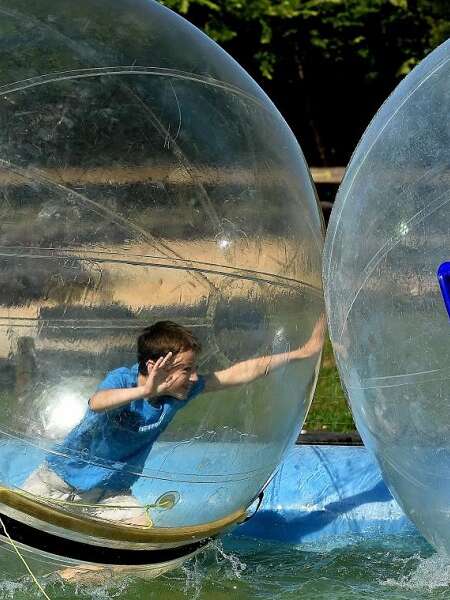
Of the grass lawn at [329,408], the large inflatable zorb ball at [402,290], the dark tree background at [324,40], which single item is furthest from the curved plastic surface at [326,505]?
the dark tree background at [324,40]

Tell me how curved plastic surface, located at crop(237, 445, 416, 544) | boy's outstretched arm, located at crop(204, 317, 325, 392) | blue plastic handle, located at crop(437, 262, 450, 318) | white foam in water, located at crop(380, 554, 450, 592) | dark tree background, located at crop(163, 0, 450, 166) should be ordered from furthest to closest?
dark tree background, located at crop(163, 0, 450, 166) < curved plastic surface, located at crop(237, 445, 416, 544) < white foam in water, located at crop(380, 554, 450, 592) < boy's outstretched arm, located at crop(204, 317, 325, 392) < blue plastic handle, located at crop(437, 262, 450, 318)

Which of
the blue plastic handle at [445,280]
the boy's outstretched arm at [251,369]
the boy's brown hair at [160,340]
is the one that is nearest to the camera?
the blue plastic handle at [445,280]

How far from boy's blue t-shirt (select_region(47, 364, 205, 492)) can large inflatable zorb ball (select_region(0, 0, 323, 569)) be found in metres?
0.01

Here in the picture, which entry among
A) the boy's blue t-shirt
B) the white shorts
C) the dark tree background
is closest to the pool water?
the white shorts

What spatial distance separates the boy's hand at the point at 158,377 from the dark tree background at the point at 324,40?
7.22 metres

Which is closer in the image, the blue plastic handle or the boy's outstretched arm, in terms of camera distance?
the blue plastic handle

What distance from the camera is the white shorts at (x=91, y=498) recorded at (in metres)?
2.97

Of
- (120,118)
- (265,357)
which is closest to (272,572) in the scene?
(265,357)

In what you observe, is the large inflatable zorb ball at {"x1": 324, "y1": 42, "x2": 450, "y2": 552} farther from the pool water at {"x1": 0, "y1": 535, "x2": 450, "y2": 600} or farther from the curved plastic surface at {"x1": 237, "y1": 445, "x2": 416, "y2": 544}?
the curved plastic surface at {"x1": 237, "y1": 445, "x2": 416, "y2": 544}

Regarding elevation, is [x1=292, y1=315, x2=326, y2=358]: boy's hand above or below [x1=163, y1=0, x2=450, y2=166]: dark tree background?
above

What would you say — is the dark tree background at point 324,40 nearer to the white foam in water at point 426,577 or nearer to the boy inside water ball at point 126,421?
the white foam in water at point 426,577

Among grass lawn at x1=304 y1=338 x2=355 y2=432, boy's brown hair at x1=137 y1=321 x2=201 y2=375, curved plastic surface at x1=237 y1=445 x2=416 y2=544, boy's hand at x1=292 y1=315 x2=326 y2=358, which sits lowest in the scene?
grass lawn at x1=304 y1=338 x2=355 y2=432

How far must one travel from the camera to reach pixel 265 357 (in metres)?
3.13

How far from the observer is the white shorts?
2.97m
